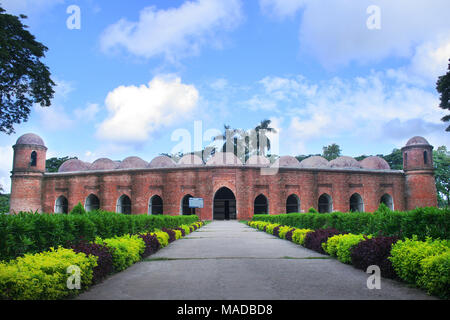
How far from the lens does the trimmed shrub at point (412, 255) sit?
4459mm

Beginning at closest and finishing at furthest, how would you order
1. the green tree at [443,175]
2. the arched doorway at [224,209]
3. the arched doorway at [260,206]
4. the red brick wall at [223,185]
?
the red brick wall at [223,185] → the arched doorway at [224,209] → the arched doorway at [260,206] → the green tree at [443,175]

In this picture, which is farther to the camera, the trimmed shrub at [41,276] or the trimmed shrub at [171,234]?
the trimmed shrub at [171,234]

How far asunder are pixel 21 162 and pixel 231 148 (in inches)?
911

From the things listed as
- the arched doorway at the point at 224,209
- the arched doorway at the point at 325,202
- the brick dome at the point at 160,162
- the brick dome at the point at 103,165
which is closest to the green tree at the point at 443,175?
the arched doorway at the point at 325,202

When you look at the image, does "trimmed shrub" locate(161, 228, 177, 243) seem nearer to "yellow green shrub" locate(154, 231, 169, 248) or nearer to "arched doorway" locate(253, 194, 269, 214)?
"yellow green shrub" locate(154, 231, 169, 248)

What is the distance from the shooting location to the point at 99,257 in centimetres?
506

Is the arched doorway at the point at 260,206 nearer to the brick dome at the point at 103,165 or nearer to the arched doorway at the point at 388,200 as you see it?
the arched doorway at the point at 388,200

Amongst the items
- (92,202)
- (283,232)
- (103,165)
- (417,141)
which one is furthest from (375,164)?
(92,202)

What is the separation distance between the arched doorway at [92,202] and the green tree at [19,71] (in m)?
11.1

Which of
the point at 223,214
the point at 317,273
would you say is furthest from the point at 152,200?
the point at 317,273

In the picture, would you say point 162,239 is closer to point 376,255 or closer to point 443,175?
point 376,255

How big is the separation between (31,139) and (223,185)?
59.0 ft

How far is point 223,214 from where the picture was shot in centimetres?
3084
